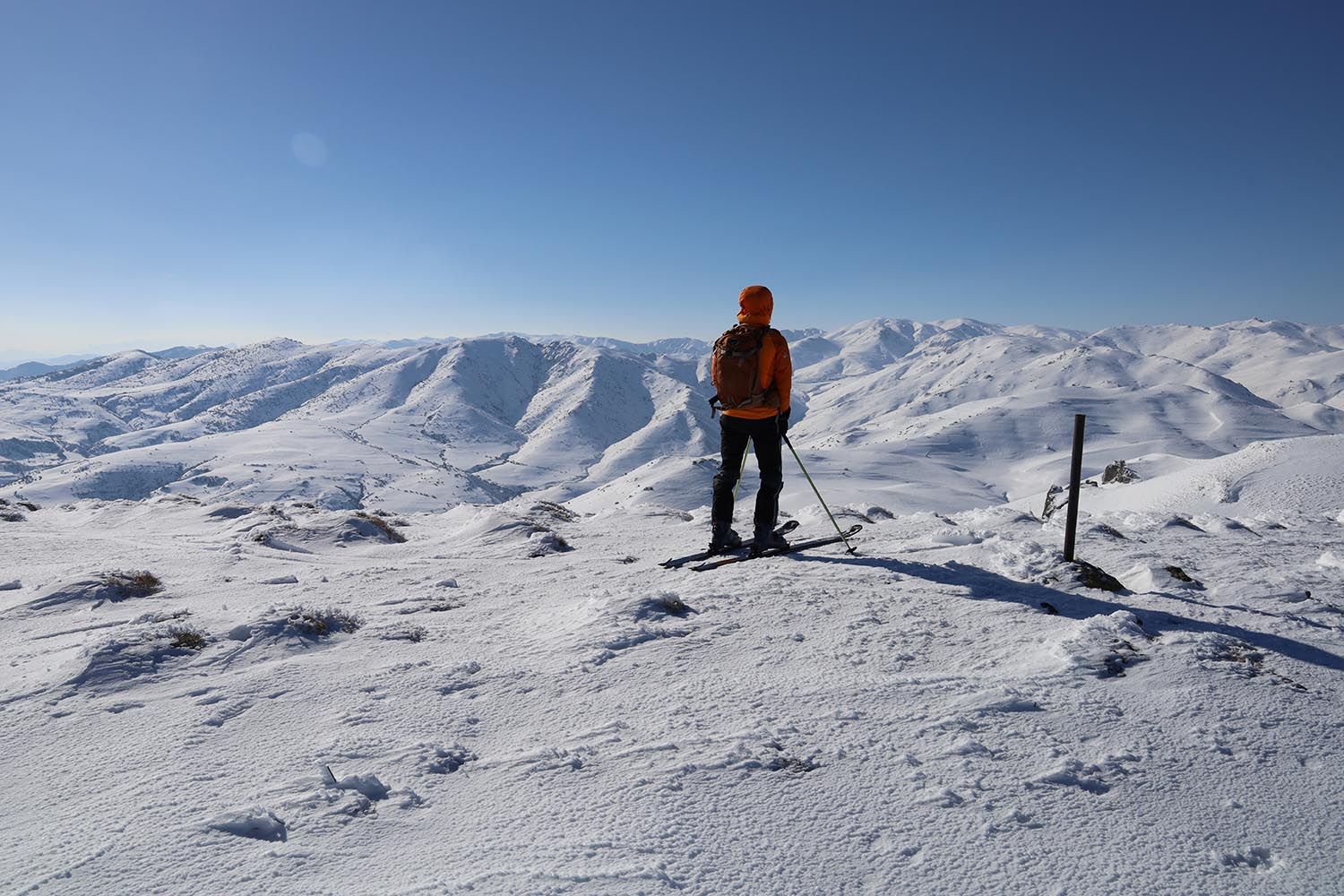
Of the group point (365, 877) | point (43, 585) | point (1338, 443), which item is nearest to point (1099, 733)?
point (365, 877)

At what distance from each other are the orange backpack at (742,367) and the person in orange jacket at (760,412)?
0.01m

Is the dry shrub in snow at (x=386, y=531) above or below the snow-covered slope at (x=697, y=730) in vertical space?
below

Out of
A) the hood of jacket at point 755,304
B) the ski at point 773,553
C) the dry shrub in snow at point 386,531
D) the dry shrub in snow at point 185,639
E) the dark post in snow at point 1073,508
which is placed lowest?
the dry shrub in snow at point 386,531

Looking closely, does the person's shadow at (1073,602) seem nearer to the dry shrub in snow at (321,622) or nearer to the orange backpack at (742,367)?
the orange backpack at (742,367)

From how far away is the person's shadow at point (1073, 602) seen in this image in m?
5.12

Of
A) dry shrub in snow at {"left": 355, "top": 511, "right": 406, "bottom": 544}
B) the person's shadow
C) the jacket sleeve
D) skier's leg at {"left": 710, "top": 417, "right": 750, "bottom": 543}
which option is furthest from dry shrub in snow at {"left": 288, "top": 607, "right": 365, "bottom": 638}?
dry shrub in snow at {"left": 355, "top": 511, "right": 406, "bottom": 544}

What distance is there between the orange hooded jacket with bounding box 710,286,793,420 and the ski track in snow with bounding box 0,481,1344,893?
2070 millimetres

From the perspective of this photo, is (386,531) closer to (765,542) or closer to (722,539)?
(722,539)

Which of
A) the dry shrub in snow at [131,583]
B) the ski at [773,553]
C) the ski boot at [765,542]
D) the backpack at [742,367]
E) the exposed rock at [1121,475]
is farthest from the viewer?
the exposed rock at [1121,475]

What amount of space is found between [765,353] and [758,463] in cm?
144

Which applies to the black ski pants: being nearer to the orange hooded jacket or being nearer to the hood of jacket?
the orange hooded jacket

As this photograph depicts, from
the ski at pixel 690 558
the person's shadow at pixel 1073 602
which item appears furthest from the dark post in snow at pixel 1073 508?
the ski at pixel 690 558

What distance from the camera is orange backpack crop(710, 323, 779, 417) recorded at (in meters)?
7.88

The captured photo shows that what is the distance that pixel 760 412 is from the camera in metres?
8.03
